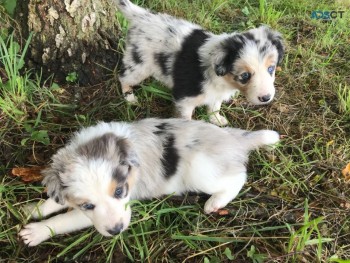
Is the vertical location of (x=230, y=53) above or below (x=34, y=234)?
above

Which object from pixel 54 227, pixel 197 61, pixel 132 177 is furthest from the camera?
pixel 197 61

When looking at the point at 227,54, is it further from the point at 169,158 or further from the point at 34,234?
the point at 34,234

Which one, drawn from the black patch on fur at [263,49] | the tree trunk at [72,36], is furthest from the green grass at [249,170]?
the black patch on fur at [263,49]

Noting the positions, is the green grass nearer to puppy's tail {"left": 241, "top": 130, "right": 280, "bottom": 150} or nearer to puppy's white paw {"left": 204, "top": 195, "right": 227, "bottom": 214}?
puppy's white paw {"left": 204, "top": 195, "right": 227, "bottom": 214}

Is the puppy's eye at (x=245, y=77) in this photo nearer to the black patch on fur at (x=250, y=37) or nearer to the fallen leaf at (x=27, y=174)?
the black patch on fur at (x=250, y=37)

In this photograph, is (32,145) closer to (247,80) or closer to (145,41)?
(145,41)

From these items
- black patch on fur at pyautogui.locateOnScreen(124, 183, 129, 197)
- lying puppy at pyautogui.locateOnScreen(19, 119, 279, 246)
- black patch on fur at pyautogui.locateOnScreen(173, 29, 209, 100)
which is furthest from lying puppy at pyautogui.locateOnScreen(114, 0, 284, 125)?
black patch on fur at pyautogui.locateOnScreen(124, 183, 129, 197)

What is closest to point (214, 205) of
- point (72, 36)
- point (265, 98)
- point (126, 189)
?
point (126, 189)
